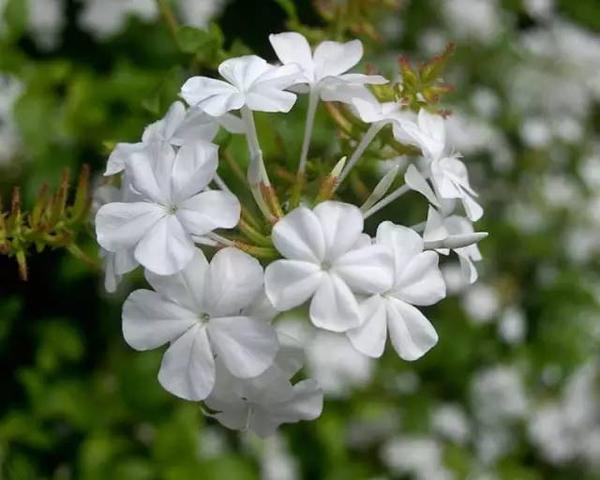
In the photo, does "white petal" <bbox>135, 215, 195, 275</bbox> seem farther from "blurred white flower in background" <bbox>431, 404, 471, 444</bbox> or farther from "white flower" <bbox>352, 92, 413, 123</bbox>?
"blurred white flower in background" <bbox>431, 404, 471, 444</bbox>

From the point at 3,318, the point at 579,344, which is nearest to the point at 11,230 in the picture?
the point at 3,318

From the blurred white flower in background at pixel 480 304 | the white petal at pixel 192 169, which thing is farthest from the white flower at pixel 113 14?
the white petal at pixel 192 169

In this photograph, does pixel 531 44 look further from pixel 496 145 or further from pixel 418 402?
pixel 418 402

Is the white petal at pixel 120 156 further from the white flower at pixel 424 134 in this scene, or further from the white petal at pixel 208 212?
the white flower at pixel 424 134

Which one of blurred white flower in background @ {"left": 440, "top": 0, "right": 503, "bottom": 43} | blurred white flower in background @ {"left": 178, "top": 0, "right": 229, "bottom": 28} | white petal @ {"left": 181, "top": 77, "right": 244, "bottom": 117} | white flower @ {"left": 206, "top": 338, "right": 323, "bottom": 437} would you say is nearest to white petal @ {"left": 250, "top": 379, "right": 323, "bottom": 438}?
white flower @ {"left": 206, "top": 338, "right": 323, "bottom": 437}

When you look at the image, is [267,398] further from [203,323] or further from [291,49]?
[291,49]

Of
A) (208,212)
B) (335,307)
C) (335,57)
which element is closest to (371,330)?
(335,307)
